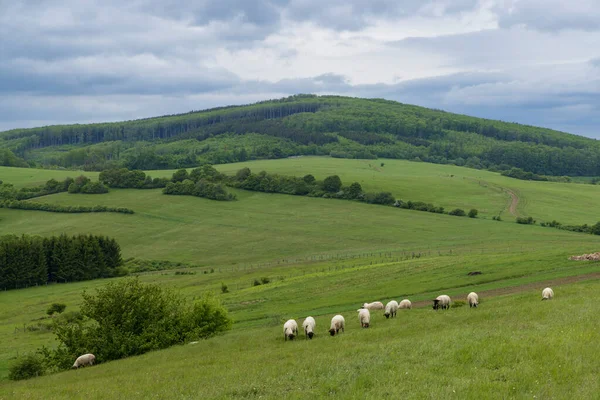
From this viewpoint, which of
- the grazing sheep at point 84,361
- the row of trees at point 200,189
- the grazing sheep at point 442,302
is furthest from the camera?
the row of trees at point 200,189

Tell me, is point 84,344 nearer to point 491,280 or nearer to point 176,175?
point 491,280

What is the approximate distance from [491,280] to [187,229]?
98348mm

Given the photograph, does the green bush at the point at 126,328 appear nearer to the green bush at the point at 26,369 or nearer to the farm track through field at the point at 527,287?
the green bush at the point at 26,369

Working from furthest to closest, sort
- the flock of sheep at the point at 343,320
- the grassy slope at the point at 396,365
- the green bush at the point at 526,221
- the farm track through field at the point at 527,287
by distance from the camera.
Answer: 1. the green bush at the point at 526,221
2. the farm track through field at the point at 527,287
3. the flock of sheep at the point at 343,320
4. the grassy slope at the point at 396,365

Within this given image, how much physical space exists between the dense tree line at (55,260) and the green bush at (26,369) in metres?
72.8

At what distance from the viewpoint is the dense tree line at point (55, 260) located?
102m

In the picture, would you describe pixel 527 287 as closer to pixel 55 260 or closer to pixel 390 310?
pixel 390 310

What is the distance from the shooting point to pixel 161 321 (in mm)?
39906

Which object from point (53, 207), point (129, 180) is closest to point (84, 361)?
point (53, 207)

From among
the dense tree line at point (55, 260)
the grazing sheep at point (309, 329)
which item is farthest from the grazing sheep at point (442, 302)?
the dense tree line at point (55, 260)

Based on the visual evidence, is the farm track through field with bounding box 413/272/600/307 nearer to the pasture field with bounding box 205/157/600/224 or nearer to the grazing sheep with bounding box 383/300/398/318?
the grazing sheep with bounding box 383/300/398/318

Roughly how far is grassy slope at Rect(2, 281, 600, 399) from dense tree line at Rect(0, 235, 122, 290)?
254ft

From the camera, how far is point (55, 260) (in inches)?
4279

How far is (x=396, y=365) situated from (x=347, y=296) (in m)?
35.9
